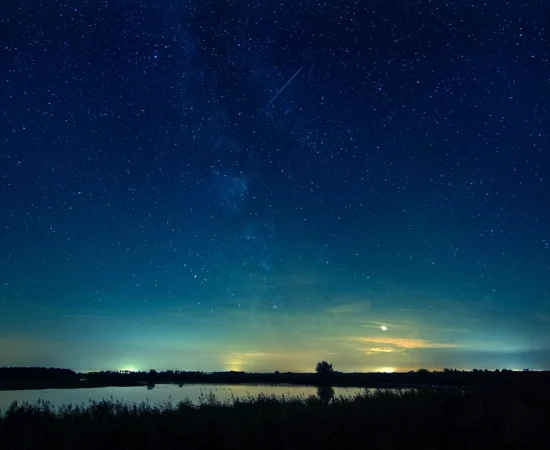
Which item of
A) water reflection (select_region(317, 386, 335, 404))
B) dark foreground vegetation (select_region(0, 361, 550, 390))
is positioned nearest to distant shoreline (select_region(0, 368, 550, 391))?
dark foreground vegetation (select_region(0, 361, 550, 390))

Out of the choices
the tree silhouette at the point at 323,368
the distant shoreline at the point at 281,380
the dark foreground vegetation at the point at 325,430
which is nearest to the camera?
the dark foreground vegetation at the point at 325,430

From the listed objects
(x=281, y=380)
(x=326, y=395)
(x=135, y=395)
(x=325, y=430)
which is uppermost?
(x=281, y=380)

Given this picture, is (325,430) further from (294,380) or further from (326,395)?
(294,380)

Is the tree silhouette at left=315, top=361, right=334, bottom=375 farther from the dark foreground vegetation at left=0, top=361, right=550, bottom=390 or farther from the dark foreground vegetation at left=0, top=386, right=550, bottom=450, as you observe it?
the dark foreground vegetation at left=0, top=386, right=550, bottom=450

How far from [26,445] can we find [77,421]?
4.30 m

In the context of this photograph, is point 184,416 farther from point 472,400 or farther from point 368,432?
point 472,400

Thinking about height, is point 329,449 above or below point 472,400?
below

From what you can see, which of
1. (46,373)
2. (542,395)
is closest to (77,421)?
(542,395)

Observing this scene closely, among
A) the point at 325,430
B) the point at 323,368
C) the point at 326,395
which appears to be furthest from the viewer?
the point at 323,368

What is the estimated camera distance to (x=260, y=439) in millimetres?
11359

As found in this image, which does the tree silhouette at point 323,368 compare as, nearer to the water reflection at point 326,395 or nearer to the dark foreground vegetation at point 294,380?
the dark foreground vegetation at point 294,380

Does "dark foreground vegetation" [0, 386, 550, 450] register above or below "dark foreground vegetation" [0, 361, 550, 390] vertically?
below

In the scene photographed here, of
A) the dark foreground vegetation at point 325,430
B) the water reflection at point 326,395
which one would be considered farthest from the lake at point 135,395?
the dark foreground vegetation at point 325,430

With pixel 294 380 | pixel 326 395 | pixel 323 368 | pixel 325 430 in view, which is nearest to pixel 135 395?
pixel 326 395
